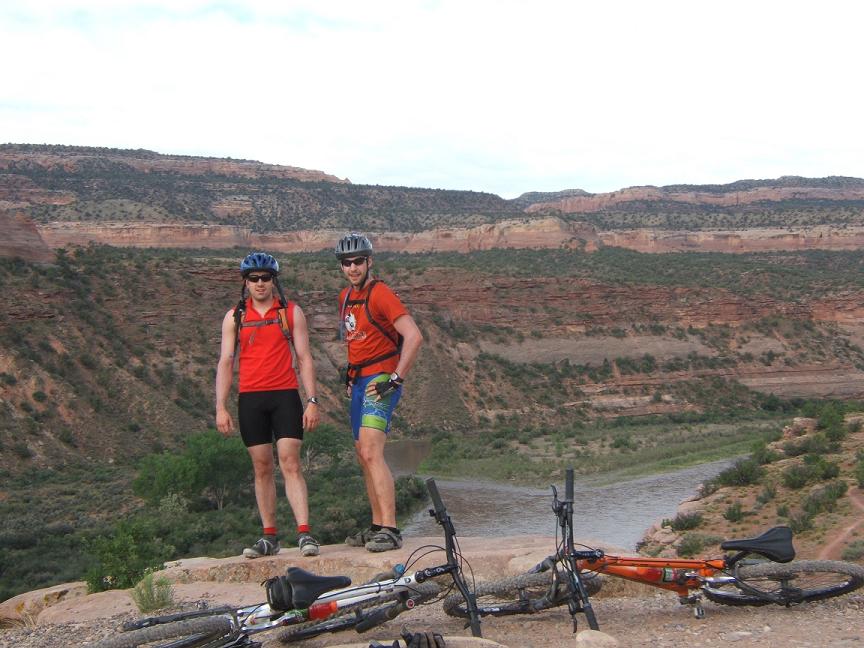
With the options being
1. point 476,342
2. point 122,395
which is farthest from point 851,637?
point 476,342

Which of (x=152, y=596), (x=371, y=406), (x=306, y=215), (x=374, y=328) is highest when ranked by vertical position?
(x=306, y=215)

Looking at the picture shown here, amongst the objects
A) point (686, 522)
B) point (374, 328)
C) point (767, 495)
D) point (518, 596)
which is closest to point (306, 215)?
point (686, 522)

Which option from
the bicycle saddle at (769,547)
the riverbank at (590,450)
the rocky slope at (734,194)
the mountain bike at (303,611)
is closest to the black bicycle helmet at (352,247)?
the mountain bike at (303,611)

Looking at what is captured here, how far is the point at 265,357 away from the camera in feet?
22.1

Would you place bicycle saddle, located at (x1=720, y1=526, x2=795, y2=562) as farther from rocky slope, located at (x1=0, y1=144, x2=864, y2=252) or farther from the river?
rocky slope, located at (x1=0, y1=144, x2=864, y2=252)

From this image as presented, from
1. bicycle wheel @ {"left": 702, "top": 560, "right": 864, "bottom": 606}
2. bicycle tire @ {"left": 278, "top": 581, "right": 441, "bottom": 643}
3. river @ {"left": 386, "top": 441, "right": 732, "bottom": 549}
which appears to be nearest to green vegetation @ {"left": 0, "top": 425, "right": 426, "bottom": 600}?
river @ {"left": 386, "top": 441, "right": 732, "bottom": 549}

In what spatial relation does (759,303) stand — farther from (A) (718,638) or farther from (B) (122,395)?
(A) (718,638)

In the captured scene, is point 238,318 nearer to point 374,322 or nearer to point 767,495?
point 374,322

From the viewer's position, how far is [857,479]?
15109mm

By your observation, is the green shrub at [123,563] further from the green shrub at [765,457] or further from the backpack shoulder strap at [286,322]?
the green shrub at [765,457]

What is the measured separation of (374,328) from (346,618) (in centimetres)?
226

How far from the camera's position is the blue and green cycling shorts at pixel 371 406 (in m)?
6.55

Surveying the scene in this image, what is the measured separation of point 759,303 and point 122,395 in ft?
132

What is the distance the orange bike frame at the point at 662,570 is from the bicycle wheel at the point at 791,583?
11 centimetres
